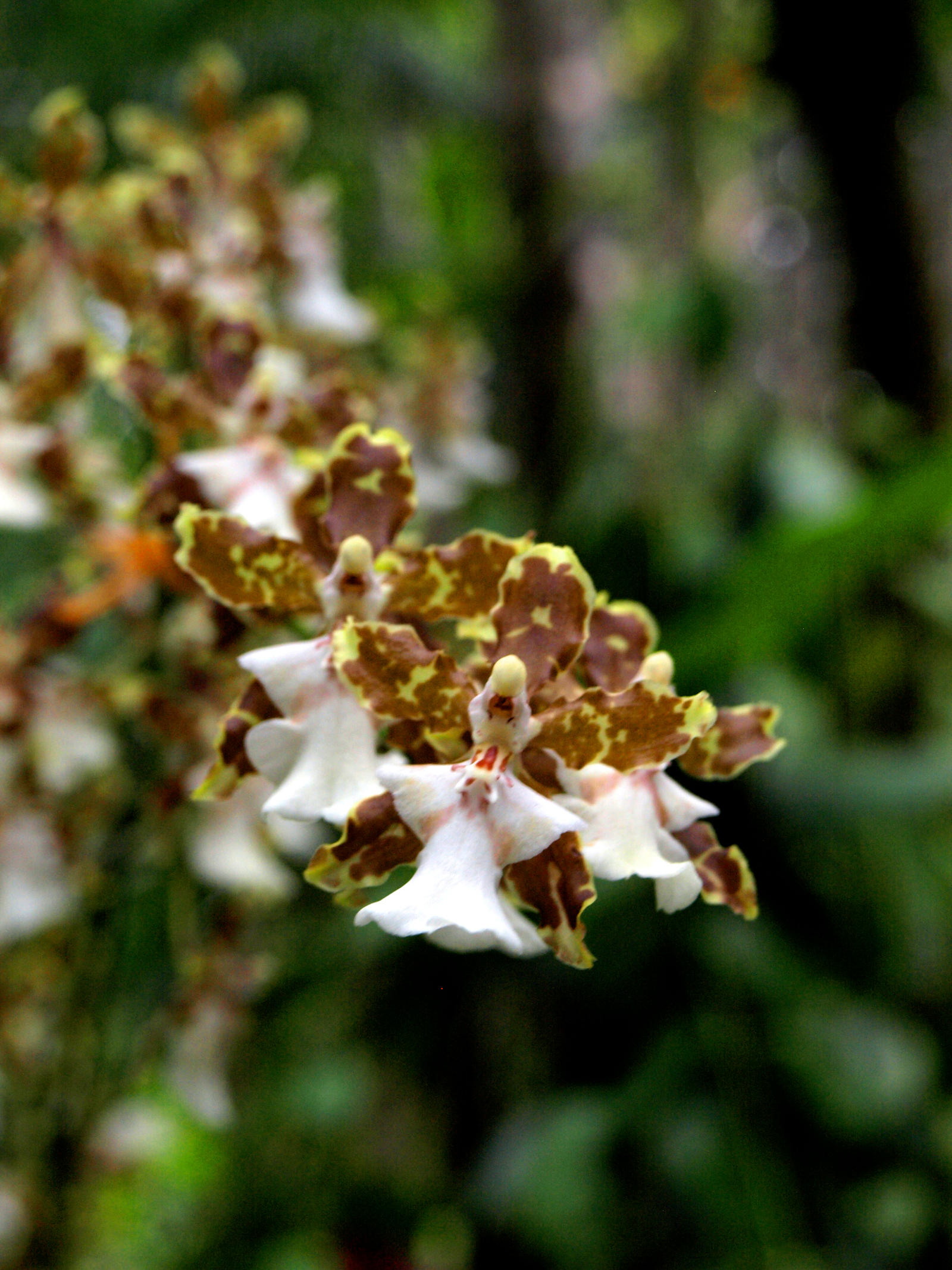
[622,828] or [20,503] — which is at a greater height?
[20,503]

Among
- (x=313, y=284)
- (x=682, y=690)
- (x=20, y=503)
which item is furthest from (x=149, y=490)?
(x=682, y=690)

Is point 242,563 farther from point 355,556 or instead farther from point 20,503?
point 20,503

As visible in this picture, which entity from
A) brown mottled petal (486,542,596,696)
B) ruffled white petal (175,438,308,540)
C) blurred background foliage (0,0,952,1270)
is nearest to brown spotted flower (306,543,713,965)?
brown mottled petal (486,542,596,696)

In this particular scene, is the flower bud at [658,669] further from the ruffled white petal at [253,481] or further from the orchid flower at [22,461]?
the orchid flower at [22,461]

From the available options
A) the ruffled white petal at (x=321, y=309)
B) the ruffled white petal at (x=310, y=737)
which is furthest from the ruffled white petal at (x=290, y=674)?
the ruffled white petal at (x=321, y=309)

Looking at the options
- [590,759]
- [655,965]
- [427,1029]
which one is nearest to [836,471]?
[655,965]

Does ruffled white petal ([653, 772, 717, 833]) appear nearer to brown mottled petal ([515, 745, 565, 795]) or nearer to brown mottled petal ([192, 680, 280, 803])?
brown mottled petal ([515, 745, 565, 795])
